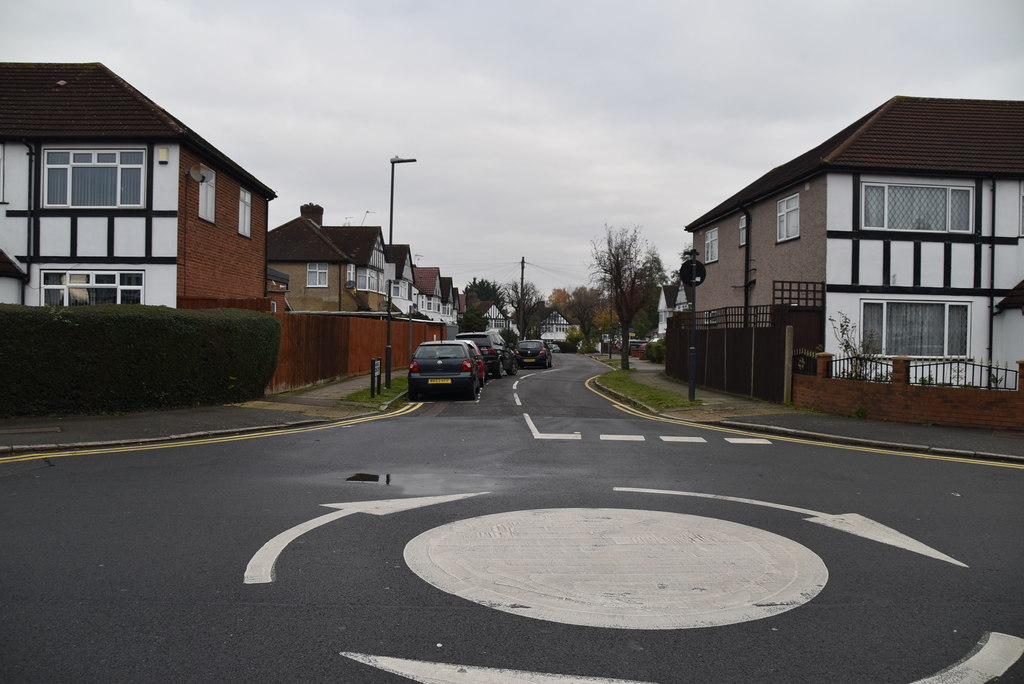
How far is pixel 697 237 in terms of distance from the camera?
106 feet

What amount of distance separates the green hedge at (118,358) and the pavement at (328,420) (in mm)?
391

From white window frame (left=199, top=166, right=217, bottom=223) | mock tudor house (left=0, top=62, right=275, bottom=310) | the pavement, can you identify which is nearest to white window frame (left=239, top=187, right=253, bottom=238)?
white window frame (left=199, top=166, right=217, bottom=223)

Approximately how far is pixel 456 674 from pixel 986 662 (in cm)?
270

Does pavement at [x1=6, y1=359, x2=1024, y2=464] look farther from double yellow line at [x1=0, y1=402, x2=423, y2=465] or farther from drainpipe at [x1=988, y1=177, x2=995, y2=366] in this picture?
drainpipe at [x1=988, y1=177, x2=995, y2=366]

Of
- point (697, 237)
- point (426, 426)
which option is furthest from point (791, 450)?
point (697, 237)

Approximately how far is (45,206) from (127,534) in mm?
16499

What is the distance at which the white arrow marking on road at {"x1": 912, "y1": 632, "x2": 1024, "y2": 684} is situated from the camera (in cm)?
363

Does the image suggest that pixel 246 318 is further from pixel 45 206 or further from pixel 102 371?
pixel 45 206

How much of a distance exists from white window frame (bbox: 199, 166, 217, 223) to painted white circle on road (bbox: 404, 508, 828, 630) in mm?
16900

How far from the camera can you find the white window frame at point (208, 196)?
20422mm

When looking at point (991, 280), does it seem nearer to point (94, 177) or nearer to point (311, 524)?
point (311, 524)

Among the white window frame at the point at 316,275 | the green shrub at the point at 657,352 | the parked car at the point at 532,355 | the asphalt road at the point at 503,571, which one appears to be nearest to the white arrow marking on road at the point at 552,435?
the asphalt road at the point at 503,571

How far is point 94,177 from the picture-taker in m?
19.2

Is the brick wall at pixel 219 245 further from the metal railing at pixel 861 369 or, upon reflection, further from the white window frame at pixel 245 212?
the metal railing at pixel 861 369
